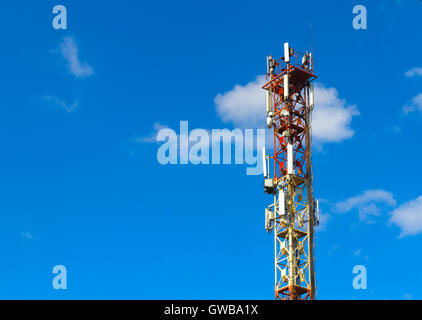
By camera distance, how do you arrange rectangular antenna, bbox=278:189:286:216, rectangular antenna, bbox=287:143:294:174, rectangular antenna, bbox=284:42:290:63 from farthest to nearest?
rectangular antenna, bbox=284:42:290:63 < rectangular antenna, bbox=287:143:294:174 < rectangular antenna, bbox=278:189:286:216

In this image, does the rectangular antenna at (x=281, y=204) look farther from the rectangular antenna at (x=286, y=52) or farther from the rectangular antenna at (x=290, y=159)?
the rectangular antenna at (x=286, y=52)

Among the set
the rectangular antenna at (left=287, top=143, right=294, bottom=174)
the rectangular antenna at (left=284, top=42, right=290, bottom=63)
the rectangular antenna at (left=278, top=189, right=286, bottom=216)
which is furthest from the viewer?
the rectangular antenna at (left=284, top=42, right=290, bottom=63)

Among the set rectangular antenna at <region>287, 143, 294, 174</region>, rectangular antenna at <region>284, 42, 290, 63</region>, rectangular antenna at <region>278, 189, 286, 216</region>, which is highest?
rectangular antenna at <region>284, 42, 290, 63</region>

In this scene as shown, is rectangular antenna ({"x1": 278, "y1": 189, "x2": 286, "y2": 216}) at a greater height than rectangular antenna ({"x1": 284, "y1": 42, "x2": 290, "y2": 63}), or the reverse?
rectangular antenna ({"x1": 284, "y1": 42, "x2": 290, "y2": 63})

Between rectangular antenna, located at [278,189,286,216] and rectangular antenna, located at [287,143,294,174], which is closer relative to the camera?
rectangular antenna, located at [278,189,286,216]

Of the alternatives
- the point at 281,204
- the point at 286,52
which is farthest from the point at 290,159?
the point at 286,52

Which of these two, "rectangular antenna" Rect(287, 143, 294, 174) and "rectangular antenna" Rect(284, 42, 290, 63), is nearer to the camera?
"rectangular antenna" Rect(287, 143, 294, 174)

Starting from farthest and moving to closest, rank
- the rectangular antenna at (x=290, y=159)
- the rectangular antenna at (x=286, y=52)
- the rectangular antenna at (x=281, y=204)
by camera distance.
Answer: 1. the rectangular antenna at (x=286, y=52)
2. the rectangular antenna at (x=290, y=159)
3. the rectangular antenna at (x=281, y=204)

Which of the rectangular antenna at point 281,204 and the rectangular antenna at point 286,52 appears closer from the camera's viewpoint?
the rectangular antenna at point 281,204

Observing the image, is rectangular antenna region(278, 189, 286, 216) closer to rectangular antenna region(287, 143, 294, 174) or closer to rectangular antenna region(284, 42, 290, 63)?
rectangular antenna region(287, 143, 294, 174)

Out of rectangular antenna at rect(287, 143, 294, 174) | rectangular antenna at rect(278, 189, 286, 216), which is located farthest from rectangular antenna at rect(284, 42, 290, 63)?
rectangular antenna at rect(278, 189, 286, 216)

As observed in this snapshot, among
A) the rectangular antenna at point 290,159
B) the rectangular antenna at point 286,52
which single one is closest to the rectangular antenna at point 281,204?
the rectangular antenna at point 290,159

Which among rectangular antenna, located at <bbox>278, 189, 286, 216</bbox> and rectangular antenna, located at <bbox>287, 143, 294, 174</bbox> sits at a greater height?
rectangular antenna, located at <bbox>287, 143, 294, 174</bbox>
